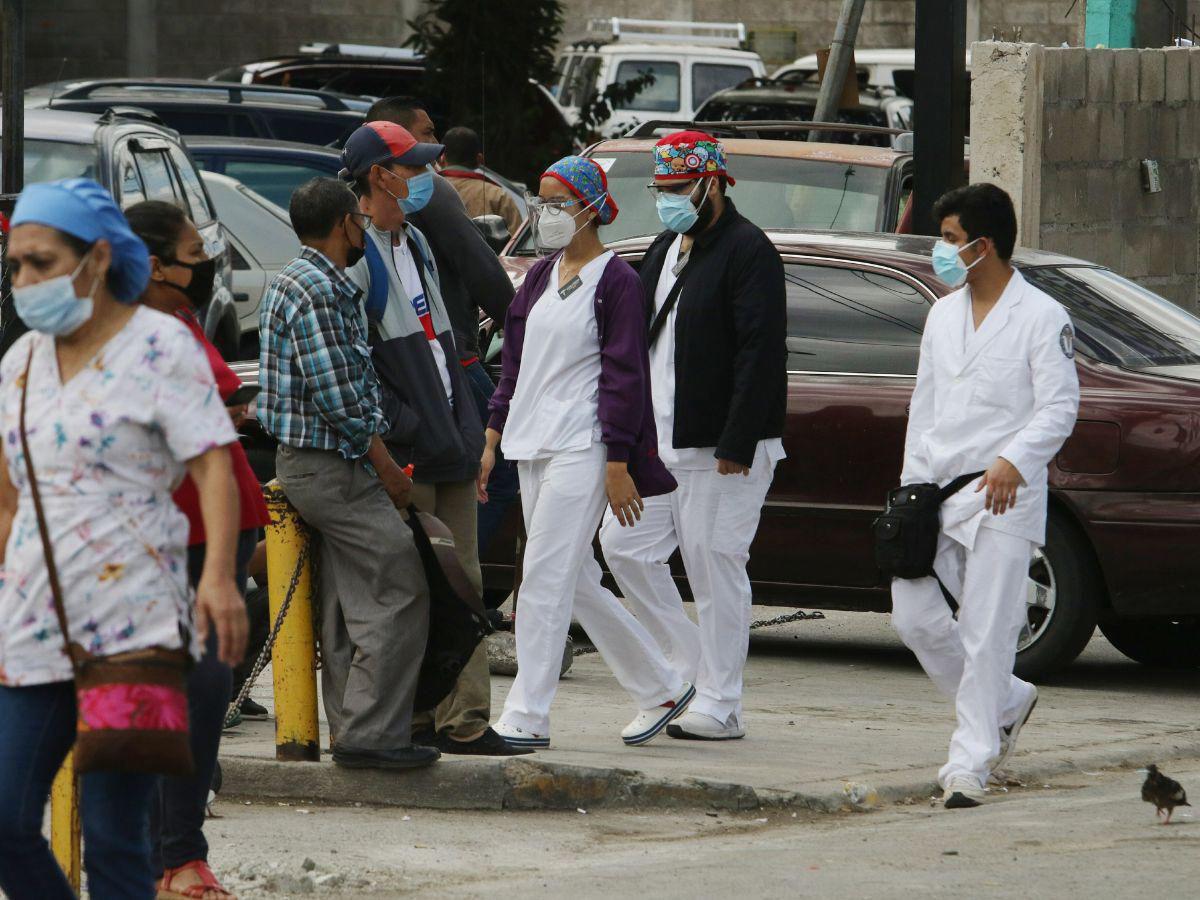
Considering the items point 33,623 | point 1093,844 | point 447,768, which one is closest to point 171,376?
point 33,623

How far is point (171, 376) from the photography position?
4227mm

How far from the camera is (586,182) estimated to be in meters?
7.02

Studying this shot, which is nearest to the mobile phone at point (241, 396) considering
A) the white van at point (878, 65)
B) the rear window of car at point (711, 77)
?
the white van at point (878, 65)

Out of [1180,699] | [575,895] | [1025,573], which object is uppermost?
[1025,573]

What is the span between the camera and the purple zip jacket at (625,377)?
6.82 m

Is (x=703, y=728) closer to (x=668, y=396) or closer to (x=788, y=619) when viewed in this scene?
(x=668, y=396)

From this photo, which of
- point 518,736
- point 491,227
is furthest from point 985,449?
point 491,227

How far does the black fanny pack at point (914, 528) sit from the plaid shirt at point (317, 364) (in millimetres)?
1544

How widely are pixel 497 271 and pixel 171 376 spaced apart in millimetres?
3299

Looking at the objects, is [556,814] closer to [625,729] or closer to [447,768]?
[447,768]

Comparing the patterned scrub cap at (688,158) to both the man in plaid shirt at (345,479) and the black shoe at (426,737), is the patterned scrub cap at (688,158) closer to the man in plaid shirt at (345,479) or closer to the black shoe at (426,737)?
the man in plaid shirt at (345,479)

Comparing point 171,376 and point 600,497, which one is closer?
point 171,376

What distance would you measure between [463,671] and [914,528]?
1398 mm

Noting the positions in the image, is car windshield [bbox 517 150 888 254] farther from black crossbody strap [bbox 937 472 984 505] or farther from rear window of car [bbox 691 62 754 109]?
rear window of car [bbox 691 62 754 109]
